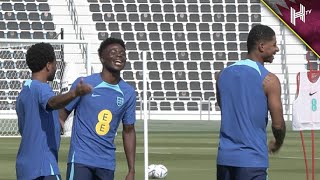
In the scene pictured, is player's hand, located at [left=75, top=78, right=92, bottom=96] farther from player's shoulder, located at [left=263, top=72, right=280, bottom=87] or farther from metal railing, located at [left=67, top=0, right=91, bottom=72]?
metal railing, located at [left=67, top=0, right=91, bottom=72]

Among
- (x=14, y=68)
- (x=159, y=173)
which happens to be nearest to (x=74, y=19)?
(x=14, y=68)

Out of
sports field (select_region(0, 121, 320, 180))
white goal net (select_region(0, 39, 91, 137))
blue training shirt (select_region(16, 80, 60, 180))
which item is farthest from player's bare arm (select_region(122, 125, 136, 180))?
white goal net (select_region(0, 39, 91, 137))

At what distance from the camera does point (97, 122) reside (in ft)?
24.1

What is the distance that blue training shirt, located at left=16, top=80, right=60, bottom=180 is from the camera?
689 cm

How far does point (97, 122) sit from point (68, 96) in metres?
0.85

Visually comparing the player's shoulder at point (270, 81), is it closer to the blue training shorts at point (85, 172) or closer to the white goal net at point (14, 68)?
the blue training shorts at point (85, 172)

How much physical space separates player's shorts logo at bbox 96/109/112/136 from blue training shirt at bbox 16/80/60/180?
46 centimetres

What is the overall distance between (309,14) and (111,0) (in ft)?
25.7

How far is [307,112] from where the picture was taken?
10.3 meters

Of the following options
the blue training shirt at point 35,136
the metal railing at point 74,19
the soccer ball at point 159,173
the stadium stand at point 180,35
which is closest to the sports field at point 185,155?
the soccer ball at point 159,173

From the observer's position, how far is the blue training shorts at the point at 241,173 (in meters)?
6.78

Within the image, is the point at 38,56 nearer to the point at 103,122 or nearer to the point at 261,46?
the point at 103,122

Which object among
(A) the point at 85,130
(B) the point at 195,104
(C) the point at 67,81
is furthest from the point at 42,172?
(B) the point at 195,104

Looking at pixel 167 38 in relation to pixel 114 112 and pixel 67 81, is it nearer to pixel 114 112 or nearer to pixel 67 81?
pixel 67 81
